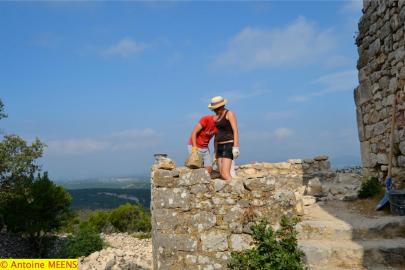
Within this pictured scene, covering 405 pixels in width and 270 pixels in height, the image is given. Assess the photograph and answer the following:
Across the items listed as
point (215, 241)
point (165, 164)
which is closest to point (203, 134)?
point (165, 164)

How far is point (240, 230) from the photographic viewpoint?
5574 mm

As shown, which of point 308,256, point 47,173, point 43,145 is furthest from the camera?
point 47,173

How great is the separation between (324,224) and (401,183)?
7.41 feet

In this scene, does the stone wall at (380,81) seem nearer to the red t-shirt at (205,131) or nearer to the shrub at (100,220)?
the red t-shirt at (205,131)

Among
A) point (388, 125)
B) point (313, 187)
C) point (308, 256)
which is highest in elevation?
point (388, 125)

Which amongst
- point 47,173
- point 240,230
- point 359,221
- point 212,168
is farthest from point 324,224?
point 47,173

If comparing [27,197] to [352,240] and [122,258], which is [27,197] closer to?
[122,258]

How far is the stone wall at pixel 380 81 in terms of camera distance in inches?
282

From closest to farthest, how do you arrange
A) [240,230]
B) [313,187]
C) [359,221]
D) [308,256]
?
1. [308,256]
2. [240,230]
3. [359,221]
4. [313,187]

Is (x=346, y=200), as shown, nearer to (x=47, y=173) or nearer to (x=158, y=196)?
(x=158, y=196)

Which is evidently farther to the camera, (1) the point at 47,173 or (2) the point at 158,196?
(1) the point at 47,173

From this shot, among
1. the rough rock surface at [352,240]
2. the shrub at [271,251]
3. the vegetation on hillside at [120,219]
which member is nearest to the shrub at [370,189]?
the rough rock surface at [352,240]

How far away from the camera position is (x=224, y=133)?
6.41 metres

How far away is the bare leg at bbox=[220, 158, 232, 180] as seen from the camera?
241 inches
